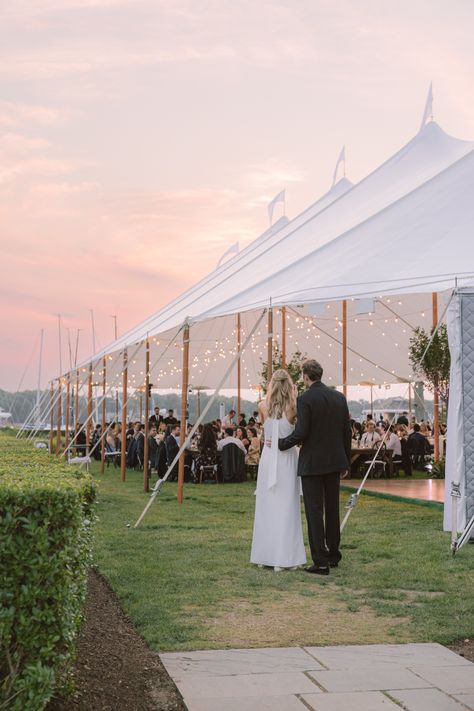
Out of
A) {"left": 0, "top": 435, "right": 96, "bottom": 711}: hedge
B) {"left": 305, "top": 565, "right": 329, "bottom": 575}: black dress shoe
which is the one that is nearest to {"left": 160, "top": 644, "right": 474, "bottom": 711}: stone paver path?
{"left": 0, "top": 435, "right": 96, "bottom": 711}: hedge

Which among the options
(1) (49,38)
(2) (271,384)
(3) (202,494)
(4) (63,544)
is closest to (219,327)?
(3) (202,494)

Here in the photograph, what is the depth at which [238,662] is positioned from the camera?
14.7 ft

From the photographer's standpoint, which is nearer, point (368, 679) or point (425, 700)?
point (425, 700)

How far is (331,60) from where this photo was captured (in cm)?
1356

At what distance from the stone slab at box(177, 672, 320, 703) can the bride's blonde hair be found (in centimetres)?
339

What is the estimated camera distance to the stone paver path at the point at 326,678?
12.4ft

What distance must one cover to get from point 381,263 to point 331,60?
188 inches

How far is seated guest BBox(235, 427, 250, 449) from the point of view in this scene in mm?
18672

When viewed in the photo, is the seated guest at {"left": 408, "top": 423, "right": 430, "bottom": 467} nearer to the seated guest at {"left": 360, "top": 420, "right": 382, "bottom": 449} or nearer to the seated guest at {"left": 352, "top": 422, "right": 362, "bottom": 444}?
the seated guest at {"left": 360, "top": 420, "right": 382, "bottom": 449}

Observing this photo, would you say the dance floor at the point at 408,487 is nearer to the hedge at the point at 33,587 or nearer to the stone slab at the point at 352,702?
the stone slab at the point at 352,702

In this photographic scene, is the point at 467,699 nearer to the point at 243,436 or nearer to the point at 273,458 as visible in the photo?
the point at 273,458

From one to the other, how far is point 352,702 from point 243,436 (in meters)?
16.2

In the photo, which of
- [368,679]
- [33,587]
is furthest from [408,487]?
[33,587]

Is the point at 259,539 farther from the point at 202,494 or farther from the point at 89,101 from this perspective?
the point at 89,101
